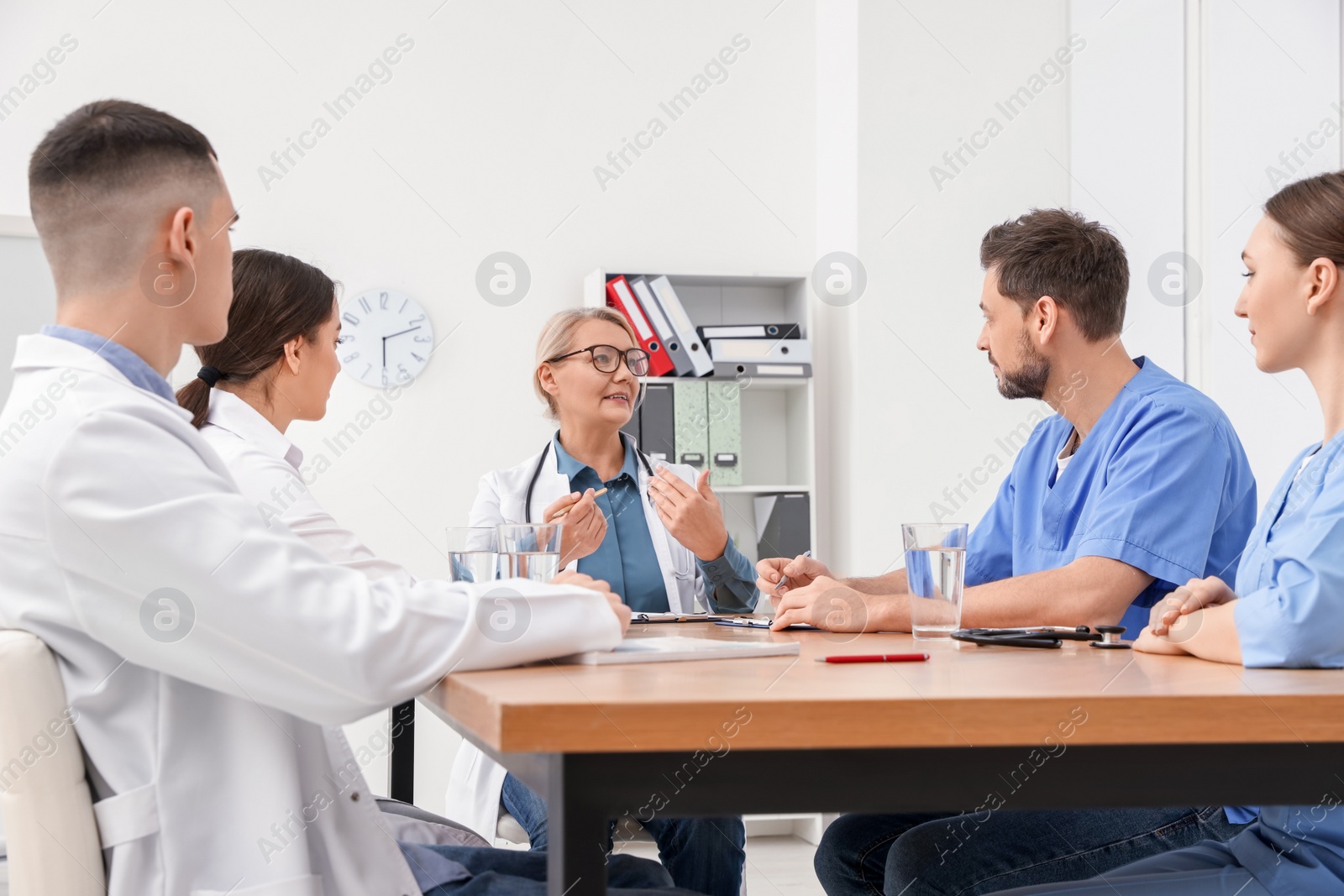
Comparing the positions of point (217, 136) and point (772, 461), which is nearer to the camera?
point (217, 136)

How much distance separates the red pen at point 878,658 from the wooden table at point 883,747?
0.24 metres

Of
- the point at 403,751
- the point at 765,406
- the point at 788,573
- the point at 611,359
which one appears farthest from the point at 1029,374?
the point at 765,406

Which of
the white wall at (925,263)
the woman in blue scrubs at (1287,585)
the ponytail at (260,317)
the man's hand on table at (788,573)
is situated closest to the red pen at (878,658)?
the woman in blue scrubs at (1287,585)

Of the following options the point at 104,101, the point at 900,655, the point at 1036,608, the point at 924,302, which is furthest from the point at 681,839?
the point at 924,302

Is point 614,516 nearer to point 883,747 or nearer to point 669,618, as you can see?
point 669,618

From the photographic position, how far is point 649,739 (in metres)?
0.84

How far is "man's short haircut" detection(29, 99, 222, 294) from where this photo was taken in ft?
3.87

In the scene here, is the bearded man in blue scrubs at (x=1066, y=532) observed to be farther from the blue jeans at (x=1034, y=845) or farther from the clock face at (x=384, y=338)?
the clock face at (x=384, y=338)

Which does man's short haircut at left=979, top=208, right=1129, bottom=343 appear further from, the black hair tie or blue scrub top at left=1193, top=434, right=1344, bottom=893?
the black hair tie

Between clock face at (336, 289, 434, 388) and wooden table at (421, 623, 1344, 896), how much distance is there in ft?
10.9

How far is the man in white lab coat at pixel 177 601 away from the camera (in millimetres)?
952

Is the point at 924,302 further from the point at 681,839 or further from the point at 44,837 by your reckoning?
the point at 44,837

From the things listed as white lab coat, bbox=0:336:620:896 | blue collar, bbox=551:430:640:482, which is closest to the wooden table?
white lab coat, bbox=0:336:620:896

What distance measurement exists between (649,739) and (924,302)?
3586 millimetres
